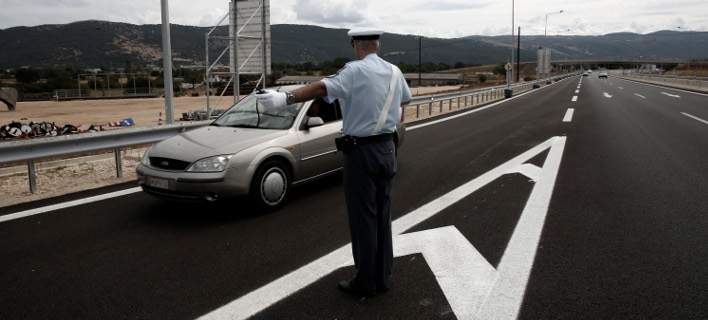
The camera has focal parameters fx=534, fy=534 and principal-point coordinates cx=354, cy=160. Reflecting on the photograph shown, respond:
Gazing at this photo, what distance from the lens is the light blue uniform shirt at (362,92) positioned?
3500 mm

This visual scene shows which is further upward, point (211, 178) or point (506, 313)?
point (211, 178)

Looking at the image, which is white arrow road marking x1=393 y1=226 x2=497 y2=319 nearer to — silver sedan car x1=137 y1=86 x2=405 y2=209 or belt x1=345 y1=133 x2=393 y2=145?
belt x1=345 y1=133 x2=393 y2=145

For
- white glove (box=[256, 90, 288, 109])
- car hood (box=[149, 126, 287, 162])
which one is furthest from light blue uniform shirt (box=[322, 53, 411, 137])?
car hood (box=[149, 126, 287, 162])

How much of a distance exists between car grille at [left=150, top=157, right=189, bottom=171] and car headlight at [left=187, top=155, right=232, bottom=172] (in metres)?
0.11

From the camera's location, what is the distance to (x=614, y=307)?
3.45m

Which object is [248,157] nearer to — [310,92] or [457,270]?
Result: [310,92]

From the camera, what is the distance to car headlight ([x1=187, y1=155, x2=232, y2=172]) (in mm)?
5574

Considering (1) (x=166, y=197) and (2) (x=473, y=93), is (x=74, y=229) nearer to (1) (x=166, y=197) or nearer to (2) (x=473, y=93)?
(1) (x=166, y=197)

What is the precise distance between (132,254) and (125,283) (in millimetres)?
697

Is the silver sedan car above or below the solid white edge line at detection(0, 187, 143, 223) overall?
above

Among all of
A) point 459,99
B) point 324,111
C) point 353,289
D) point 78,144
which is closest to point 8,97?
point 459,99

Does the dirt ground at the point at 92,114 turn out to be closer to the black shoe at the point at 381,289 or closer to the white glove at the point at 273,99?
the white glove at the point at 273,99

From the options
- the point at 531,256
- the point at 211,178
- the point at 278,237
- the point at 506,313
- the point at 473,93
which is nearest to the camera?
the point at 506,313

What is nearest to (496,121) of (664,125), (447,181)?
(664,125)
